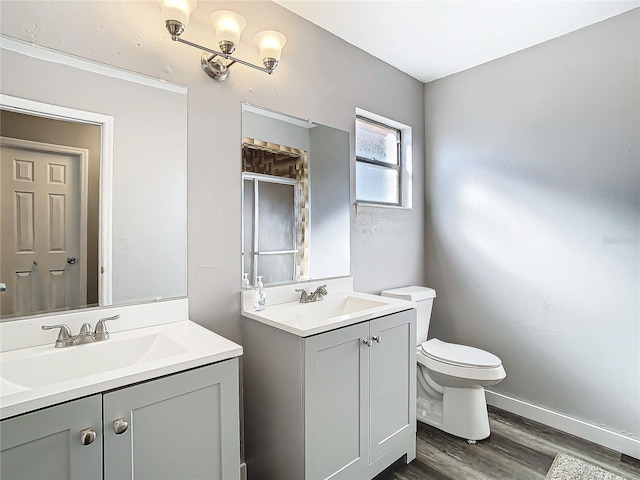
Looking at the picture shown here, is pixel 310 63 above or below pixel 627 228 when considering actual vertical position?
above

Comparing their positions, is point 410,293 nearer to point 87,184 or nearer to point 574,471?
point 574,471

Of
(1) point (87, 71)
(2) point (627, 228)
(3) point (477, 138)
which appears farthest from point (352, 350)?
(3) point (477, 138)

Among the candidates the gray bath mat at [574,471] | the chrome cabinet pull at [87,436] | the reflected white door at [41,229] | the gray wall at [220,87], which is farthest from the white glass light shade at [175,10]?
the gray bath mat at [574,471]

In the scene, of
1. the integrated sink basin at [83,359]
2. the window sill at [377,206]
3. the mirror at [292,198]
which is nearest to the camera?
the integrated sink basin at [83,359]

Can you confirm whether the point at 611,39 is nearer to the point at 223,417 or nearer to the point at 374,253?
the point at 374,253

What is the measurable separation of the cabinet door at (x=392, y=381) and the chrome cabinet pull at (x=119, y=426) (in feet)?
3.33

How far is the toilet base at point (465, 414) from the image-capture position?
202cm

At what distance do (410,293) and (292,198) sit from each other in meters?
1.06

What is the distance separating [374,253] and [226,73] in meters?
1.40

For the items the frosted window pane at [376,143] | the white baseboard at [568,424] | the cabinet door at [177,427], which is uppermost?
the frosted window pane at [376,143]

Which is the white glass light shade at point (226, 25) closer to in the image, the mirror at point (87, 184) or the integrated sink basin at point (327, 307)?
the mirror at point (87, 184)

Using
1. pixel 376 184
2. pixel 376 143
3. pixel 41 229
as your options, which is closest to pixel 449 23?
pixel 376 143

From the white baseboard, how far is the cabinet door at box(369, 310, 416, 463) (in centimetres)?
92

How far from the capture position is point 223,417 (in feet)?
3.68
